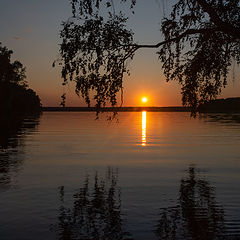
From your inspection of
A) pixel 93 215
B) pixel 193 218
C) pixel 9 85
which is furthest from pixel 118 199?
pixel 9 85

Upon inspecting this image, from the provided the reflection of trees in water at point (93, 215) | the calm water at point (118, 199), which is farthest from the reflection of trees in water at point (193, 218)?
the reflection of trees in water at point (93, 215)

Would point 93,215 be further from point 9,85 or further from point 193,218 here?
point 9,85

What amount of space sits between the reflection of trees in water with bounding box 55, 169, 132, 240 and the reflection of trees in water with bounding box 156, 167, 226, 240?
50.1 inches

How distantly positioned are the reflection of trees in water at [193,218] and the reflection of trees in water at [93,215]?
1.27 m

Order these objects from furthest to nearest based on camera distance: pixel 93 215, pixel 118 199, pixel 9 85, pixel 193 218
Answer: pixel 9 85
pixel 118 199
pixel 93 215
pixel 193 218

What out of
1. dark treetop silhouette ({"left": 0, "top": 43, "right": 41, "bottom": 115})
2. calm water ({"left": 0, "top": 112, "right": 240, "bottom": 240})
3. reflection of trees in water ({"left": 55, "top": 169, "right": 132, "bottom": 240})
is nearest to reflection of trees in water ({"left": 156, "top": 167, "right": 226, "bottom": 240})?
calm water ({"left": 0, "top": 112, "right": 240, "bottom": 240})

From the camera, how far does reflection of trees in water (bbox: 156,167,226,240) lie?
453 inches

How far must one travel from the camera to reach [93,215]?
13492mm

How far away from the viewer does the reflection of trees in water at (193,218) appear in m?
11.5

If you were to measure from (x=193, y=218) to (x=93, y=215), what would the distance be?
9.91 ft

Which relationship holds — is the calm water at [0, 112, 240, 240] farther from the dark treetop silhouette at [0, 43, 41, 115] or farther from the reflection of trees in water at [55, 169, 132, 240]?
the dark treetop silhouette at [0, 43, 41, 115]

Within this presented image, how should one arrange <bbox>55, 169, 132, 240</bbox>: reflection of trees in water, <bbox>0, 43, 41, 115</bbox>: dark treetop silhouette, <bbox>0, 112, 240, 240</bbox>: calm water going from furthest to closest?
1. <bbox>0, 43, 41, 115</bbox>: dark treetop silhouette
2. <bbox>0, 112, 240, 240</bbox>: calm water
3. <bbox>55, 169, 132, 240</bbox>: reflection of trees in water

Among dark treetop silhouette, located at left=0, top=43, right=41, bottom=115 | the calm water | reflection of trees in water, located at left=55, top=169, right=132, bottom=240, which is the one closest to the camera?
reflection of trees in water, located at left=55, top=169, right=132, bottom=240

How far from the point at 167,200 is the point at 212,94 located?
15.9ft
